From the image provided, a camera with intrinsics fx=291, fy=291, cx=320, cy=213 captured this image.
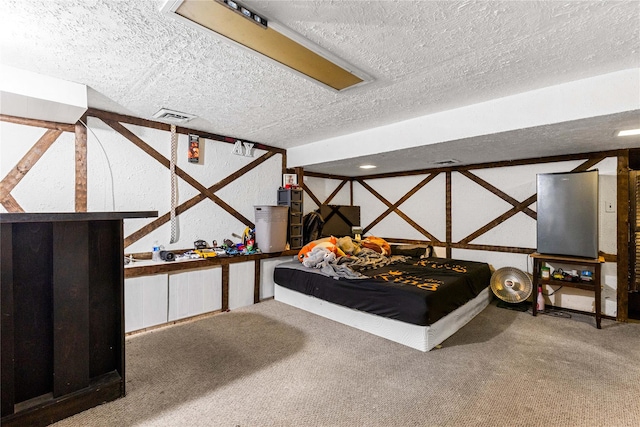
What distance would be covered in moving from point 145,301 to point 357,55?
11.2 feet

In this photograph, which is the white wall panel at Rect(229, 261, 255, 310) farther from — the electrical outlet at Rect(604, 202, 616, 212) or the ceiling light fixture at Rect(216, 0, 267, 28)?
the electrical outlet at Rect(604, 202, 616, 212)

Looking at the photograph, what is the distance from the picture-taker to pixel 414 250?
5.53 m

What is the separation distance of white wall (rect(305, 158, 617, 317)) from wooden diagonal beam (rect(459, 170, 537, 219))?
0.05m

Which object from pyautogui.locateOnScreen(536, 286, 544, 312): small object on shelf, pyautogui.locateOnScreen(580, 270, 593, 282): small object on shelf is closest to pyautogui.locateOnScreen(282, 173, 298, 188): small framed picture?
pyautogui.locateOnScreen(536, 286, 544, 312): small object on shelf

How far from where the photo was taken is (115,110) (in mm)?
3363

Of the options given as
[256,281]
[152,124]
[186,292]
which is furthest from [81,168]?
[256,281]

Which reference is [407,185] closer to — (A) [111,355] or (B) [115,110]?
(B) [115,110]

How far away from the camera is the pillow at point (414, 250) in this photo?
5.50 m

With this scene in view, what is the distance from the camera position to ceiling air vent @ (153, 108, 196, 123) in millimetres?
3330

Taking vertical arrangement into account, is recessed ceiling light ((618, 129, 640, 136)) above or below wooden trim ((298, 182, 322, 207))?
above

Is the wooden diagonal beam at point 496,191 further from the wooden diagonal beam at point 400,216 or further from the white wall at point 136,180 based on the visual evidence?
the white wall at point 136,180

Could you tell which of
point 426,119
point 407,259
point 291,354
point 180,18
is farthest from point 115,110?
point 407,259

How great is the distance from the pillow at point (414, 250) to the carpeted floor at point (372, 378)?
205cm

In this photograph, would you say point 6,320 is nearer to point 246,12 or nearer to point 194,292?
point 194,292
